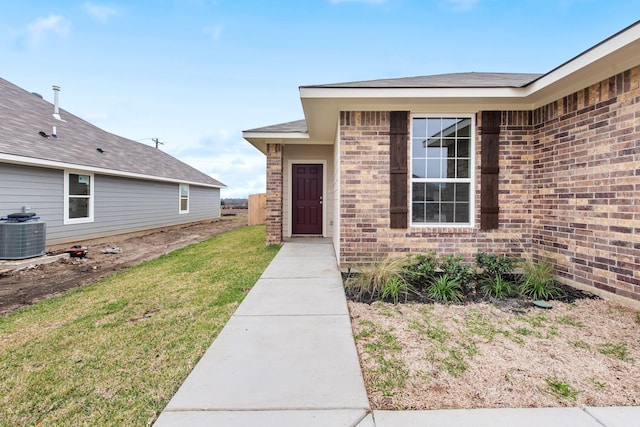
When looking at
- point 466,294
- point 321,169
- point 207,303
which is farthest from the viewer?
point 321,169

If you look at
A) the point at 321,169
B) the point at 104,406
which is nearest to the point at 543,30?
the point at 321,169

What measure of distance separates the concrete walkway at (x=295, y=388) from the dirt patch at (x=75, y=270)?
136 inches

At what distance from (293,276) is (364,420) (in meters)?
3.16

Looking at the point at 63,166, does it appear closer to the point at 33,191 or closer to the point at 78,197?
the point at 33,191

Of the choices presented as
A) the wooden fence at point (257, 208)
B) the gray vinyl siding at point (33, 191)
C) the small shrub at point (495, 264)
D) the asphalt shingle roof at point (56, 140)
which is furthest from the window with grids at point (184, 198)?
the small shrub at point (495, 264)

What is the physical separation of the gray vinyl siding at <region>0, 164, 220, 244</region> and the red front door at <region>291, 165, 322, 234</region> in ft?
20.0

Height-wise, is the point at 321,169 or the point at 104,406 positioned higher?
the point at 321,169

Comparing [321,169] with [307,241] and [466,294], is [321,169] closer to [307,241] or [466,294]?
[307,241]

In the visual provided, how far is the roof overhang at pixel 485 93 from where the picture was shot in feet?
11.0

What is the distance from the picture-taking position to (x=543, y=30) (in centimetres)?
911

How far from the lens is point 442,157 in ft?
16.5

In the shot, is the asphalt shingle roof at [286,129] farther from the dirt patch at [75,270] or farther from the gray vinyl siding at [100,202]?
the gray vinyl siding at [100,202]

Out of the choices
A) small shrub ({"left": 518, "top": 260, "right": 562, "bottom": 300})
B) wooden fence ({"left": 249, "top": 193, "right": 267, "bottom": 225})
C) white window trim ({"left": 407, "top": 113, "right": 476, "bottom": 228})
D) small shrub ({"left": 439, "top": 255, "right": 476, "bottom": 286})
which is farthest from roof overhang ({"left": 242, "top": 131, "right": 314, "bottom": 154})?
wooden fence ({"left": 249, "top": 193, "right": 267, "bottom": 225})

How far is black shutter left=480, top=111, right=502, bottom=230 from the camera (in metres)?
4.84
